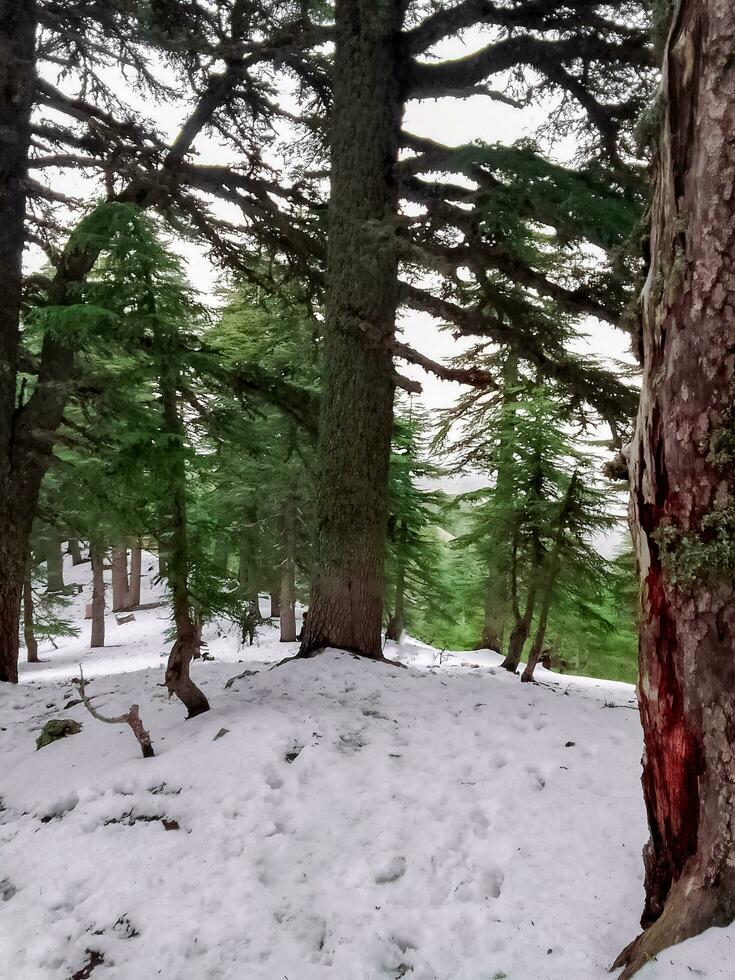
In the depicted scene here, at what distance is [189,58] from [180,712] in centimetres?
853

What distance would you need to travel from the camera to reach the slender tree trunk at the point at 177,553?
16.3 feet

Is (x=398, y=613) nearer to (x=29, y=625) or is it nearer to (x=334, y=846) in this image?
(x=29, y=625)

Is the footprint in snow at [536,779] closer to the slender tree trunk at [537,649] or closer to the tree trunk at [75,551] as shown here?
the slender tree trunk at [537,649]

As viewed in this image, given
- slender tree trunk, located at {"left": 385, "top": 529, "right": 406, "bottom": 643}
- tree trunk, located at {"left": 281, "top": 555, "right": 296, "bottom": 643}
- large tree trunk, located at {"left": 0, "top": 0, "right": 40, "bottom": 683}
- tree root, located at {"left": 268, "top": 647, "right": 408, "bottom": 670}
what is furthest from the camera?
tree trunk, located at {"left": 281, "top": 555, "right": 296, "bottom": 643}

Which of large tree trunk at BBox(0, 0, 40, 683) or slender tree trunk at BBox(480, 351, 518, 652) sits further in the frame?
slender tree trunk at BBox(480, 351, 518, 652)

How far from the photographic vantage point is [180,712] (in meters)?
5.43

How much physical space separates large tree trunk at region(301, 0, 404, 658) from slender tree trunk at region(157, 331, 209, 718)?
70.9 inches

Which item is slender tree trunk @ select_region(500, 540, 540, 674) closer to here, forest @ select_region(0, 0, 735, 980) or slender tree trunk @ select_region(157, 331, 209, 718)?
forest @ select_region(0, 0, 735, 980)

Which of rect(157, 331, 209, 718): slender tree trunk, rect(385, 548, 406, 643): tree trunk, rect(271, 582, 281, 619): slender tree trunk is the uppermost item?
rect(157, 331, 209, 718): slender tree trunk

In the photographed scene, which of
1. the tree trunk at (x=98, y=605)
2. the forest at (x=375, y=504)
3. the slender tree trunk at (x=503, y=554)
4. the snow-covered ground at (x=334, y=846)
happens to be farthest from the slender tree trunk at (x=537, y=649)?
the tree trunk at (x=98, y=605)

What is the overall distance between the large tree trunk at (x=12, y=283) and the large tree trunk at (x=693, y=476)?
8.13 metres

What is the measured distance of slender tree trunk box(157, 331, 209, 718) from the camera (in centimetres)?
498

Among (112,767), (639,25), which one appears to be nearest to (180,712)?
(112,767)

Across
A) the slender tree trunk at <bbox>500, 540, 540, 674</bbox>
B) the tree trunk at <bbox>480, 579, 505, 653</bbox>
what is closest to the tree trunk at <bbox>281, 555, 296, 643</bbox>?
the tree trunk at <bbox>480, 579, 505, 653</bbox>
